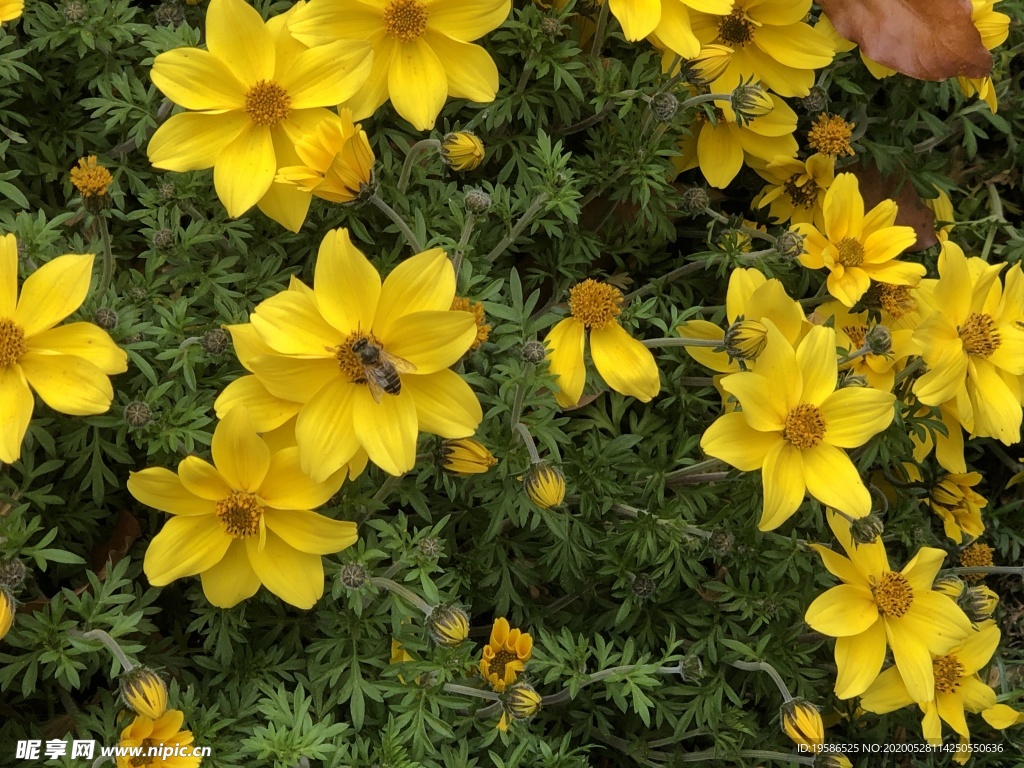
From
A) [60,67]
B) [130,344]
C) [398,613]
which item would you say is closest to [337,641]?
[398,613]

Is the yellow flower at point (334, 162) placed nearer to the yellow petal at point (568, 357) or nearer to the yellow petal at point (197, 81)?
the yellow petal at point (197, 81)

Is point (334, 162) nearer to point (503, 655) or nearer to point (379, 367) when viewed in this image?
point (379, 367)

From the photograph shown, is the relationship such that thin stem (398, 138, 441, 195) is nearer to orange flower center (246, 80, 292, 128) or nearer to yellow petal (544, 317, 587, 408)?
orange flower center (246, 80, 292, 128)

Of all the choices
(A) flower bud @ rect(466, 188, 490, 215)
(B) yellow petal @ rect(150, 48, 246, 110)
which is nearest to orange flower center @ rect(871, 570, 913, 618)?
(A) flower bud @ rect(466, 188, 490, 215)

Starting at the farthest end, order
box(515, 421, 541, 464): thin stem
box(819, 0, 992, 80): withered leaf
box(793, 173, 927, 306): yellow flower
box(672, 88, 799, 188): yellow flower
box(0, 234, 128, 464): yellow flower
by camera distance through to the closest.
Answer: box(672, 88, 799, 188): yellow flower → box(819, 0, 992, 80): withered leaf → box(793, 173, 927, 306): yellow flower → box(515, 421, 541, 464): thin stem → box(0, 234, 128, 464): yellow flower

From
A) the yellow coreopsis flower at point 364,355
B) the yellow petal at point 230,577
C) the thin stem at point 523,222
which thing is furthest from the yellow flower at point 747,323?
the yellow petal at point 230,577
